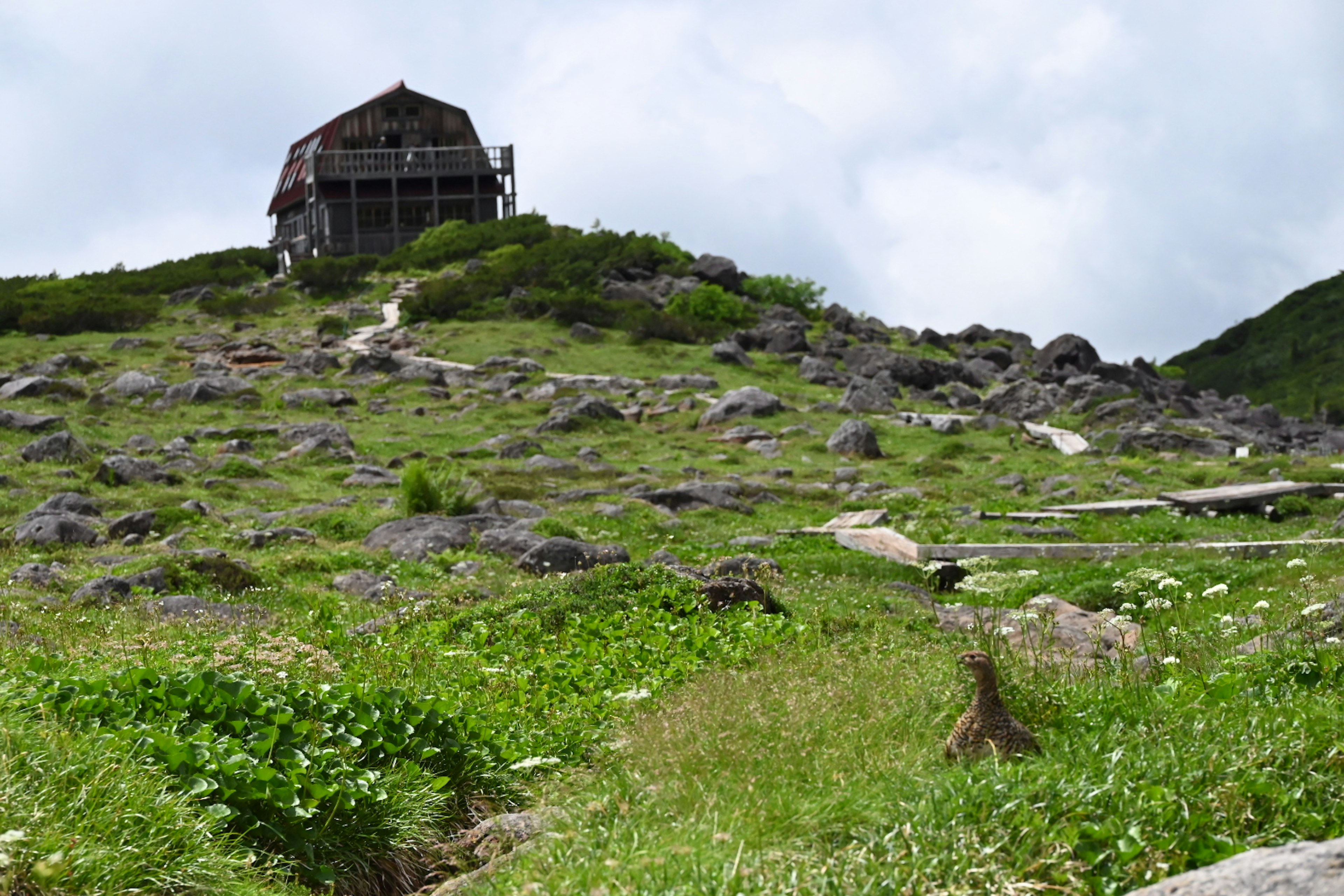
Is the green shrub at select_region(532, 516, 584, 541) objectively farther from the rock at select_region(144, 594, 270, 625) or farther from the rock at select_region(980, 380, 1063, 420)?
the rock at select_region(980, 380, 1063, 420)

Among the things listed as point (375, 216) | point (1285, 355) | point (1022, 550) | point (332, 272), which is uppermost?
point (375, 216)

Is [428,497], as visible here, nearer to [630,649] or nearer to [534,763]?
[630,649]

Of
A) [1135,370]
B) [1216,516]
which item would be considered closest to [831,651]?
[1216,516]

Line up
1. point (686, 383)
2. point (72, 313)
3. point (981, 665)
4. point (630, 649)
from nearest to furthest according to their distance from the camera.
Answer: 1. point (981, 665)
2. point (630, 649)
3. point (686, 383)
4. point (72, 313)

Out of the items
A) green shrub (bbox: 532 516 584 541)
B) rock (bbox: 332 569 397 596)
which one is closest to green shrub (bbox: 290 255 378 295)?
green shrub (bbox: 532 516 584 541)

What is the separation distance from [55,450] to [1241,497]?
77.0ft

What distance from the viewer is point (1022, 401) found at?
40.9 m

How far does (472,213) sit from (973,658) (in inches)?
2725

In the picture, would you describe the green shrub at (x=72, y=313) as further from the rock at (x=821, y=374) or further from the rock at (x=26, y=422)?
the rock at (x=821, y=374)

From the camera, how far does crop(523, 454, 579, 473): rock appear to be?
2538 centimetres

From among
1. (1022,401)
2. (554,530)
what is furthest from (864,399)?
(554,530)

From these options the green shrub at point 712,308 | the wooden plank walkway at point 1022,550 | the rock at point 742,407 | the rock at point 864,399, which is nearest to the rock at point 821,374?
the rock at point 864,399

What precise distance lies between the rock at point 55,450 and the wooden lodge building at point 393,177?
Answer: 150 ft

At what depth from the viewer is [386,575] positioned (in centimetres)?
1437
